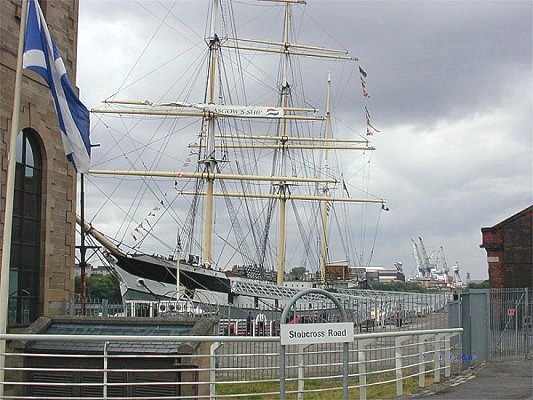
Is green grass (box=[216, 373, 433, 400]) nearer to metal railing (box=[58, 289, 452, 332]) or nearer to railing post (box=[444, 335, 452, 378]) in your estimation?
railing post (box=[444, 335, 452, 378])

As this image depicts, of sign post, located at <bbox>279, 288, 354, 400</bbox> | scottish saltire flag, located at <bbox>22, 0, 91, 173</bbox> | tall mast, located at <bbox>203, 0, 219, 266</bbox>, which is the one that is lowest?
sign post, located at <bbox>279, 288, 354, 400</bbox>

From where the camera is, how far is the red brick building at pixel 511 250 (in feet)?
125

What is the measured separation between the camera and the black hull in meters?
46.0

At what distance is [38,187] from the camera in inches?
744

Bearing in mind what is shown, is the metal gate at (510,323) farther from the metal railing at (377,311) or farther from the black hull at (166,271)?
the black hull at (166,271)

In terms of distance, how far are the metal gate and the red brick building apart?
53.4 feet

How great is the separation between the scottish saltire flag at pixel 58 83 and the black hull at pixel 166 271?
3208 cm

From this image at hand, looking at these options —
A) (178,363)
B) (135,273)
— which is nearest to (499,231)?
(135,273)

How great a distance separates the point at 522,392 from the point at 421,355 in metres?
2.00

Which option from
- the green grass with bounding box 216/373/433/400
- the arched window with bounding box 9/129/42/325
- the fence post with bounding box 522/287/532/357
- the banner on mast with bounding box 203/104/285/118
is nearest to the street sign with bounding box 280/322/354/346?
the green grass with bounding box 216/373/433/400

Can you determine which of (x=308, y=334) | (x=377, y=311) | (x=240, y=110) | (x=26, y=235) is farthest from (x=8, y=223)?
(x=240, y=110)

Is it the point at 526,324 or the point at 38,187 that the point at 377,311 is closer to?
the point at 526,324

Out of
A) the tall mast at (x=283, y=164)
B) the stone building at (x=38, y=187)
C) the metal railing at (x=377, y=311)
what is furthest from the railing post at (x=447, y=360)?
the tall mast at (x=283, y=164)

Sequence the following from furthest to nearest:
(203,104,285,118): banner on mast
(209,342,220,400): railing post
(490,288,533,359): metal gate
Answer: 1. (203,104,285,118): banner on mast
2. (490,288,533,359): metal gate
3. (209,342,220,400): railing post
